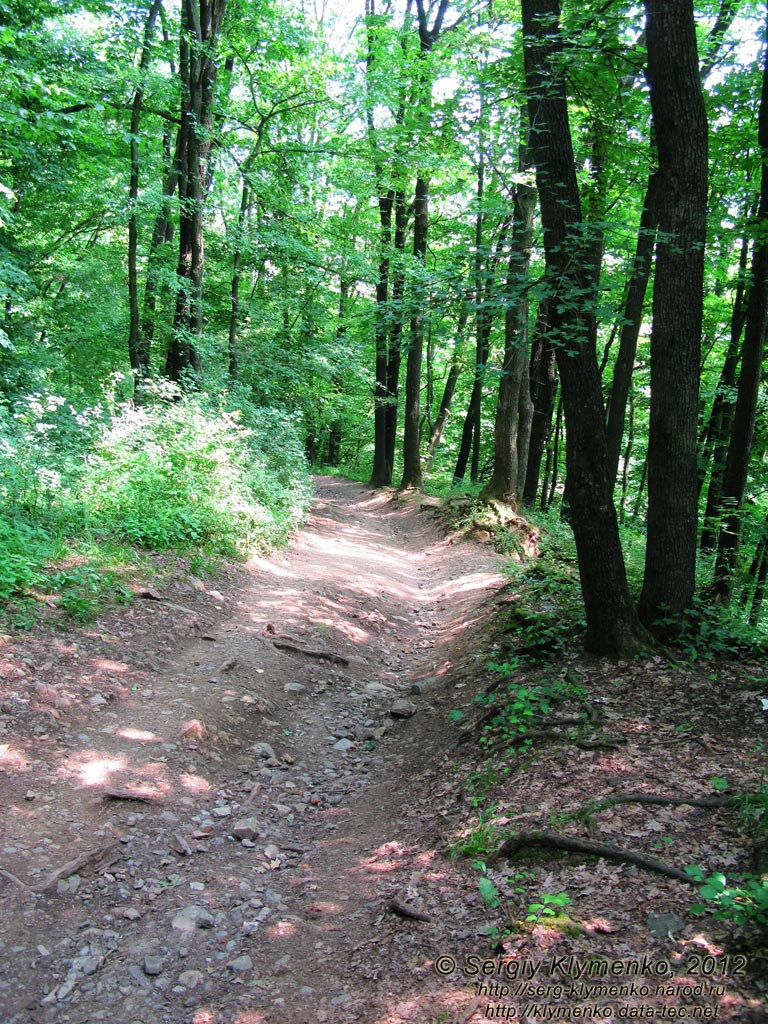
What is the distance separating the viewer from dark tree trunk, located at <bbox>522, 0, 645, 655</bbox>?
530cm

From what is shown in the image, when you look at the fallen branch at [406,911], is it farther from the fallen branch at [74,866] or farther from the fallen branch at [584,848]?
the fallen branch at [74,866]

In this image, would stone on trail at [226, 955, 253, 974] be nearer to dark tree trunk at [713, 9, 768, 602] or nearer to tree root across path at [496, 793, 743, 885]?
tree root across path at [496, 793, 743, 885]

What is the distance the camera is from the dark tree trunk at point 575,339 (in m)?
5.30

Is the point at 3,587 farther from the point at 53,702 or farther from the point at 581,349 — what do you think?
the point at 581,349

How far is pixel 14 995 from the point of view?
2.86 m

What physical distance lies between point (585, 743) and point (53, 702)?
13.6ft

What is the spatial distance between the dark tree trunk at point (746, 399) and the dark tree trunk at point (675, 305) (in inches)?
85.1

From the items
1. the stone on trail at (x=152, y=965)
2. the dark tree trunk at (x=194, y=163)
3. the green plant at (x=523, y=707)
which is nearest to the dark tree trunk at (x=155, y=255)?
the dark tree trunk at (x=194, y=163)

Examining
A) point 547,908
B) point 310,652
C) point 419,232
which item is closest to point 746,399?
point 310,652

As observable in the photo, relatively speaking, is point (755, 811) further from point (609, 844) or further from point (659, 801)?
point (609, 844)

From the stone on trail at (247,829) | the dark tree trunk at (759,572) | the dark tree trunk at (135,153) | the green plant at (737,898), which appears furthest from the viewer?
the dark tree trunk at (135,153)

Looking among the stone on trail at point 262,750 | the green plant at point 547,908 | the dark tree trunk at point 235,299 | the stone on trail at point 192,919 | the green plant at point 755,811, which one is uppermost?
the dark tree trunk at point 235,299

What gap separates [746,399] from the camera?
8.08m

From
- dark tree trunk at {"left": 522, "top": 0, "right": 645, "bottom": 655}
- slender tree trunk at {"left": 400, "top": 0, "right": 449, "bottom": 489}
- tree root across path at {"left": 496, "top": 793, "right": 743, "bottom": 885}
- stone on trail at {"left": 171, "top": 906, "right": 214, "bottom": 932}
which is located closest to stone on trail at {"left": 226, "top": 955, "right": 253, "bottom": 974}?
stone on trail at {"left": 171, "top": 906, "right": 214, "bottom": 932}
